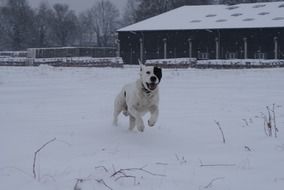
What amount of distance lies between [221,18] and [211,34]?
211cm

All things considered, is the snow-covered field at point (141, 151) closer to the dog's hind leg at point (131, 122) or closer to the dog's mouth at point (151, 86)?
the dog's hind leg at point (131, 122)

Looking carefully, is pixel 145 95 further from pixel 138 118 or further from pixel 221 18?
pixel 221 18

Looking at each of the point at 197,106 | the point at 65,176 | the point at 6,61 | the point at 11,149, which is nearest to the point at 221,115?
the point at 197,106

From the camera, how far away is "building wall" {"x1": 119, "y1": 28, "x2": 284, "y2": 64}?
5069 cm

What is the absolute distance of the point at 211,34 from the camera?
53.0 m

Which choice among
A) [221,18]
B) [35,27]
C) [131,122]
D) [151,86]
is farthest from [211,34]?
[35,27]

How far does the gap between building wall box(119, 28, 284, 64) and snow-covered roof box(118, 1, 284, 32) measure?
3.16 feet

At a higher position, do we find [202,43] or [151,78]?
[151,78]

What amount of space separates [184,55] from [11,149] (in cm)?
4898

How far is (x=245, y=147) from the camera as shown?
732cm

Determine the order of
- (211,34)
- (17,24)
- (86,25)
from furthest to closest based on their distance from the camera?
1. (86,25)
2. (17,24)
3. (211,34)

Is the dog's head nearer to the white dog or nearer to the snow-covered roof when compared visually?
the white dog

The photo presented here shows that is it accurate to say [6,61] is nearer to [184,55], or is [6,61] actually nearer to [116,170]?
[184,55]

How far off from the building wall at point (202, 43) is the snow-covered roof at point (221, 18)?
0.96 m
